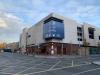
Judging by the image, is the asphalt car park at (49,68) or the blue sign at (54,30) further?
the blue sign at (54,30)

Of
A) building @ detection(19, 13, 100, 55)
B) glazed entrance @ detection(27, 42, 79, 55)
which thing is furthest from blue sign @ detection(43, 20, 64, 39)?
glazed entrance @ detection(27, 42, 79, 55)

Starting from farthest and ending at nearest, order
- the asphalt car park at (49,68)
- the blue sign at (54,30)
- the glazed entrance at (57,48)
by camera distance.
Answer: the glazed entrance at (57,48)
the blue sign at (54,30)
the asphalt car park at (49,68)

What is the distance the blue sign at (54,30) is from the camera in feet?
228

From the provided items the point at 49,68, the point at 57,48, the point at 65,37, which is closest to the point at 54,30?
the point at 65,37

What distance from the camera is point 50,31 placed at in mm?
69812

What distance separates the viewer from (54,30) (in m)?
69.8

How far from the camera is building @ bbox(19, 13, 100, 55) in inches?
2785

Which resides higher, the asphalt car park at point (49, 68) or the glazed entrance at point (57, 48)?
the glazed entrance at point (57, 48)

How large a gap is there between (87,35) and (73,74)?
68328 mm

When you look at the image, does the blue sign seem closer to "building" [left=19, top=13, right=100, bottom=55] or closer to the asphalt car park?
"building" [left=19, top=13, right=100, bottom=55]

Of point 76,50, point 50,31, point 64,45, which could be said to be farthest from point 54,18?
point 76,50

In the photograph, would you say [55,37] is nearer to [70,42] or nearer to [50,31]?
[50,31]

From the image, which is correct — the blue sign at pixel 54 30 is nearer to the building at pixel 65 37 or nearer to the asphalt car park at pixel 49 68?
the building at pixel 65 37

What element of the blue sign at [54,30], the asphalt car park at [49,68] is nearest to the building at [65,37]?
the blue sign at [54,30]
